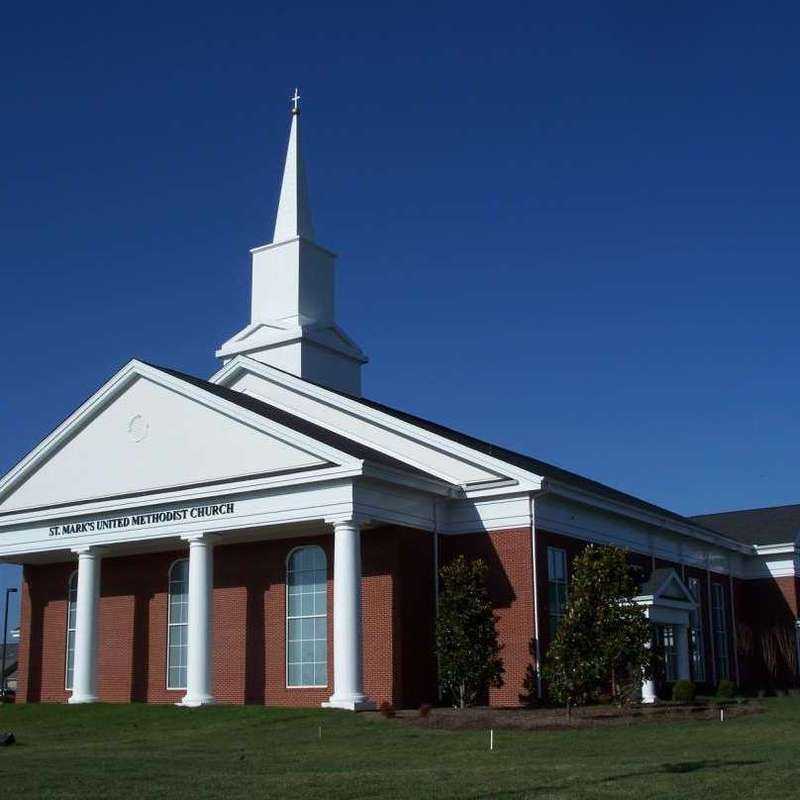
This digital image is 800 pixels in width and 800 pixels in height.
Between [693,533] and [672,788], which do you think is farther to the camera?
[693,533]

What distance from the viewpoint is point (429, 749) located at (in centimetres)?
2145

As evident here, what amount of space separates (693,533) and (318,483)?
1978 cm

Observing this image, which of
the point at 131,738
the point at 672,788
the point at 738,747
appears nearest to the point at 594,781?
the point at 672,788

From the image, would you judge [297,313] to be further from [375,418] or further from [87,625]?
[87,625]

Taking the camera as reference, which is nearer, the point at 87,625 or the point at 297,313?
the point at 87,625

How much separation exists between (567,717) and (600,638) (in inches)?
125

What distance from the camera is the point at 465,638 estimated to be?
3103 cm

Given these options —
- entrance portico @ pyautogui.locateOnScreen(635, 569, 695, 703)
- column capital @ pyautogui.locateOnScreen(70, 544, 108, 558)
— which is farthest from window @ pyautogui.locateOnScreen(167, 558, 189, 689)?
entrance portico @ pyautogui.locateOnScreen(635, 569, 695, 703)

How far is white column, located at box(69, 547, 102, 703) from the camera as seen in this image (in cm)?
3391

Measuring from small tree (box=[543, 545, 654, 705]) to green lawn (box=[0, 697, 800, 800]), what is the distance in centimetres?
273

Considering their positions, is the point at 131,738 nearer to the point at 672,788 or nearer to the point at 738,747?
the point at 738,747

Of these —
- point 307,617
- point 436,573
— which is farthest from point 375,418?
point 307,617

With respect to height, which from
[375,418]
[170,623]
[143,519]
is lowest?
[170,623]

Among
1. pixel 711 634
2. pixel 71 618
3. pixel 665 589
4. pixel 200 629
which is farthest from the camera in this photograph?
pixel 711 634
